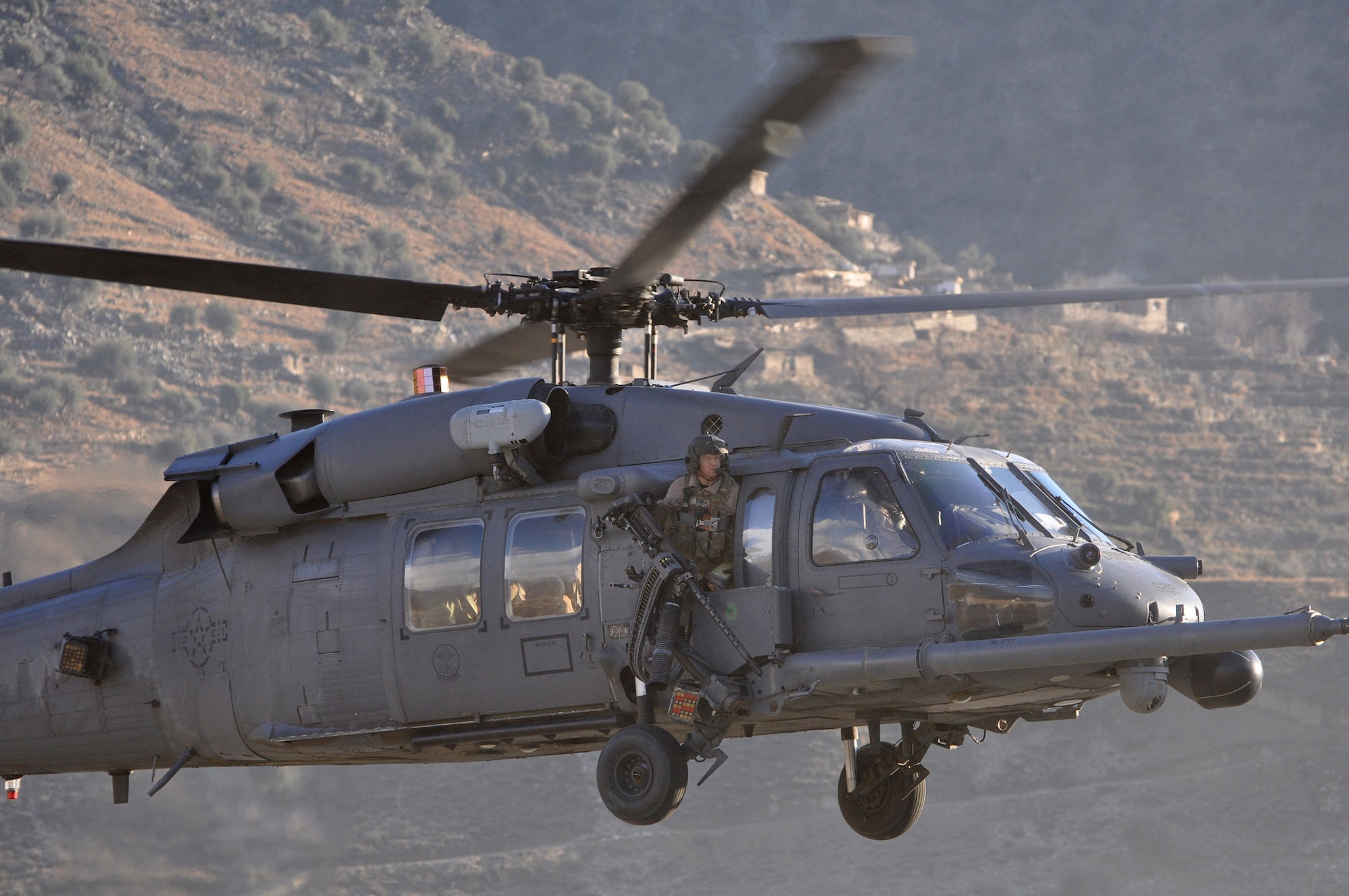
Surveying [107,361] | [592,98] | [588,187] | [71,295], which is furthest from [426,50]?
[107,361]

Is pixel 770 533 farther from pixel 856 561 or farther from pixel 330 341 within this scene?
pixel 330 341

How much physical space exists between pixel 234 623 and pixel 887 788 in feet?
14.7

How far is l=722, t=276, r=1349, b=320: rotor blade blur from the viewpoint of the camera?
1063 cm

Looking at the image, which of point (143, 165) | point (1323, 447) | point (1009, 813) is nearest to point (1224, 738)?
point (1009, 813)

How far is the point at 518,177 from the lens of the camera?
91500 millimetres

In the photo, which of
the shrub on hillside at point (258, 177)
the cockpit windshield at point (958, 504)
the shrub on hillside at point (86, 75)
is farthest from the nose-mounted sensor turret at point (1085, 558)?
the shrub on hillside at point (86, 75)

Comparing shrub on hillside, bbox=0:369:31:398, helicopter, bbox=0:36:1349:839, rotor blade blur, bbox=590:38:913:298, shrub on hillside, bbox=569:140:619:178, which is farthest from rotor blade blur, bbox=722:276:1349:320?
shrub on hillside, bbox=569:140:619:178

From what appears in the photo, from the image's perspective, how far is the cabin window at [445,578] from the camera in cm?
1013

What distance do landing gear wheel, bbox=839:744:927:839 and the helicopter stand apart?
0.06 feet

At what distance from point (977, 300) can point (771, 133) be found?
13.2 feet

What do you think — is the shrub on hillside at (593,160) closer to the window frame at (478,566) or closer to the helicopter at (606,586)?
the helicopter at (606,586)

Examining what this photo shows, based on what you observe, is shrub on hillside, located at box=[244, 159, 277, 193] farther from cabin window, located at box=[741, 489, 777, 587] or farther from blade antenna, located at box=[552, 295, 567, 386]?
cabin window, located at box=[741, 489, 777, 587]

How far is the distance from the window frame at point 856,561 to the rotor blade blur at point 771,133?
1682 millimetres

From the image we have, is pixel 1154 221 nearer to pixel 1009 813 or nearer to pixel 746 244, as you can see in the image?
pixel 746 244
